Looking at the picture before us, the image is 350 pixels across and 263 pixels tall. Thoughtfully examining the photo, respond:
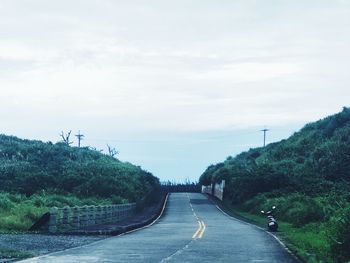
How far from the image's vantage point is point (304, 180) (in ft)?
225

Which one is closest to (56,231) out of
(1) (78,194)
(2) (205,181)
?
(1) (78,194)

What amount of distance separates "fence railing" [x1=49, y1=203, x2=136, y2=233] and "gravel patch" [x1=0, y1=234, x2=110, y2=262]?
2.21 meters

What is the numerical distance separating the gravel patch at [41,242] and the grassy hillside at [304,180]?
27.1ft

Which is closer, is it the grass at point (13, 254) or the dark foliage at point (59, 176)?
the grass at point (13, 254)

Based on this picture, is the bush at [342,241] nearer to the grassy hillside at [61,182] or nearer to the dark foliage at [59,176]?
the grassy hillside at [61,182]

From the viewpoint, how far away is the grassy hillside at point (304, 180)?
1566 inches

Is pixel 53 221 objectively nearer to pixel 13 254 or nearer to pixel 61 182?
pixel 13 254

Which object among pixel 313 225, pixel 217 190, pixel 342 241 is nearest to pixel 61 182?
pixel 217 190

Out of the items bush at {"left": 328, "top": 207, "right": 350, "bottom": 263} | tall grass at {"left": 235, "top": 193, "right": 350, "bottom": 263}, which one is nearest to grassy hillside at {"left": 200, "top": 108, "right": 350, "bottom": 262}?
tall grass at {"left": 235, "top": 193, "right": 350, "bottom": 263}

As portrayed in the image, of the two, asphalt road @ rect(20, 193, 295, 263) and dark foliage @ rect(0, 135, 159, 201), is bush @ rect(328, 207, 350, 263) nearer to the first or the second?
asphalt road @ rect(20, 193, 295, 263)

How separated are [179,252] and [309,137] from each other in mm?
84848

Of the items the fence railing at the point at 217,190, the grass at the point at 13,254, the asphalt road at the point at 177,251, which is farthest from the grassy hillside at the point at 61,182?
the grass at the point at 13,254

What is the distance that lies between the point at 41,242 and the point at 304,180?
4934 cm

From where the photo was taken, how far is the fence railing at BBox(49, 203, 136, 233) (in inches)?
1135
